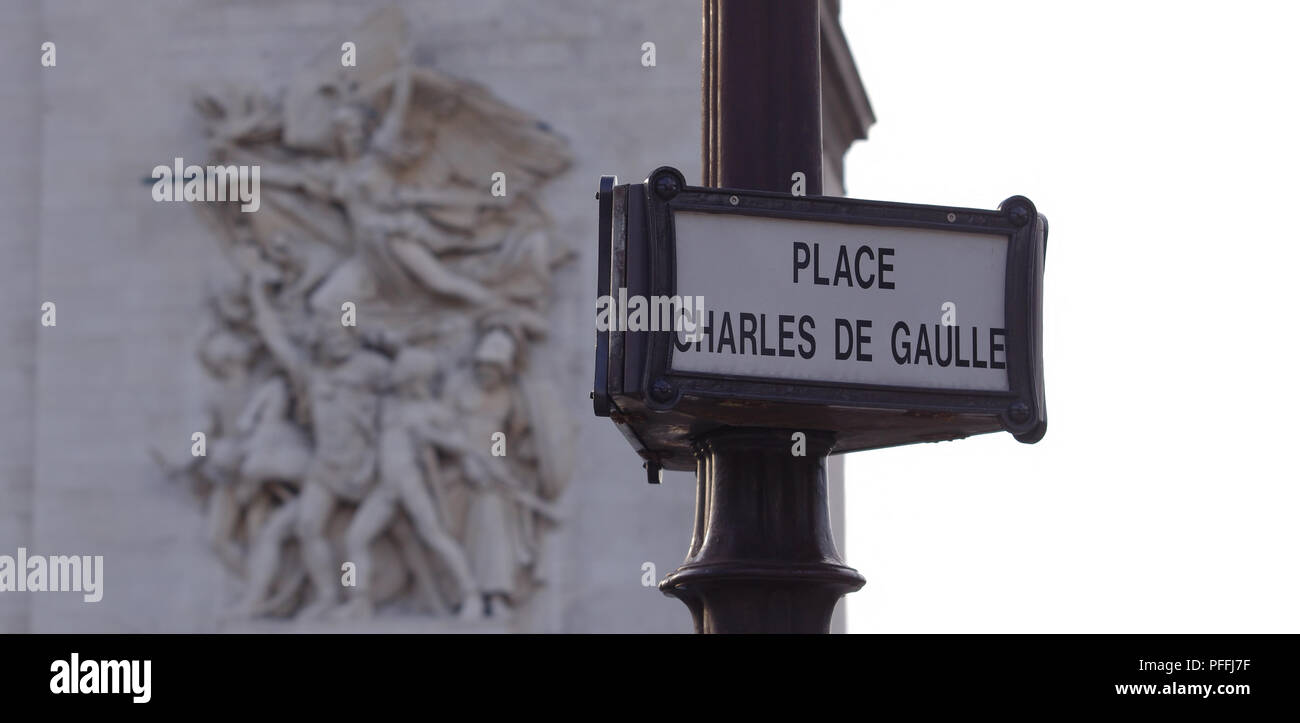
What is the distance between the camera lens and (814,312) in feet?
9.98

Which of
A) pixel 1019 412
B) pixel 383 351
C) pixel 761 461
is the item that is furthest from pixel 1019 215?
pixel 383 351

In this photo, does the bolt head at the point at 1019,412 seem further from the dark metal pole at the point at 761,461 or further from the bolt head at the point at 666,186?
the bolt head at the point at 666,186

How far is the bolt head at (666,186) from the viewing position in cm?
299

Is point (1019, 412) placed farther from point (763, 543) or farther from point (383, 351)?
point (383, 351)

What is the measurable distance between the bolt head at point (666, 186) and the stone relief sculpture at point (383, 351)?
10.8 metres

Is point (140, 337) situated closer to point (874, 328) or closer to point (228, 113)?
point (228, 113)

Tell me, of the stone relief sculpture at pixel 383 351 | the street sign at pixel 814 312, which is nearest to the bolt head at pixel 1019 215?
the street sign at pixel 814 312

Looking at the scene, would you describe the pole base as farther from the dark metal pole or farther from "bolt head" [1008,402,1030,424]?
"bolt head" [1008,402,1030,424]

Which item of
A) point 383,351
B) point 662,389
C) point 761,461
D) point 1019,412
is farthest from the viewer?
point 383,351

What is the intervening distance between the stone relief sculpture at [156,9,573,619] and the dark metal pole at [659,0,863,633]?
413 inches

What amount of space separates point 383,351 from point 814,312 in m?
11.1

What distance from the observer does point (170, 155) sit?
15.1 m

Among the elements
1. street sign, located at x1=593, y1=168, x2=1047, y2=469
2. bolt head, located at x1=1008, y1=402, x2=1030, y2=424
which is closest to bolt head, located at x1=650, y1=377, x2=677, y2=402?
street sign, located at x1=593, y1=168, x2=1047, y2=469
